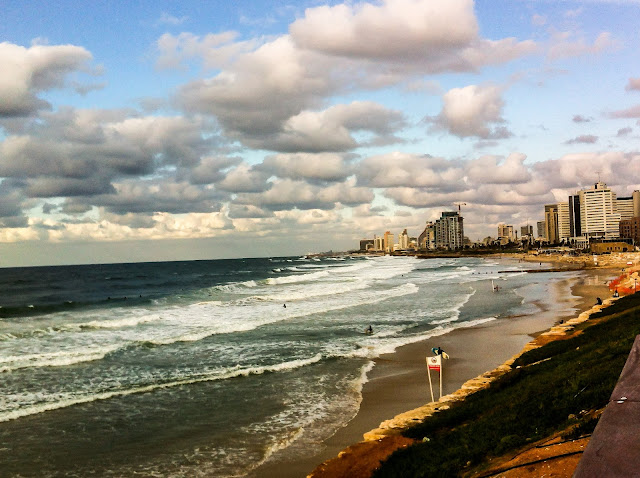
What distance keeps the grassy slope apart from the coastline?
1663 mm

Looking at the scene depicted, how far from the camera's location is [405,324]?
3375 centimetres

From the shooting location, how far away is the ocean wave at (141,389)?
16469 mm

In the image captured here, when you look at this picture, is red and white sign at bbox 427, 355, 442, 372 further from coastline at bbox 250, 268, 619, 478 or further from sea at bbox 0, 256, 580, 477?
sea at bbox 0, 256, 580, 477

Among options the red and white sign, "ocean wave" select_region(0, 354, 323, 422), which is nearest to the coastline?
the red and white sign

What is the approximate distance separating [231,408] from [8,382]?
10683mm

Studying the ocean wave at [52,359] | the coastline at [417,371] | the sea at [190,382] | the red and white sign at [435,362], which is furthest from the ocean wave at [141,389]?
the red and white sign at [435,362]

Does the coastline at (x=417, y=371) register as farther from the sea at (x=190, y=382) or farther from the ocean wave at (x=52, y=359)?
the ocean wave at (x=52, y=359)

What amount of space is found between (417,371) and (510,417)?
11.4 meters

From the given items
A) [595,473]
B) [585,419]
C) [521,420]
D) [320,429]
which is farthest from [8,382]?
[595,473]

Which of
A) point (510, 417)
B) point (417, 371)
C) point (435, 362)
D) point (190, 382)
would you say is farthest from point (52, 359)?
point (510, 417)

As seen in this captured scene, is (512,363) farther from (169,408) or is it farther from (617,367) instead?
(169,408)

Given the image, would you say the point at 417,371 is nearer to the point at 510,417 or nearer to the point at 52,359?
the point at 510,417

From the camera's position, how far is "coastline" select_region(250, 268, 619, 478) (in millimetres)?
12406

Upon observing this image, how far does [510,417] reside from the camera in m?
10.1
